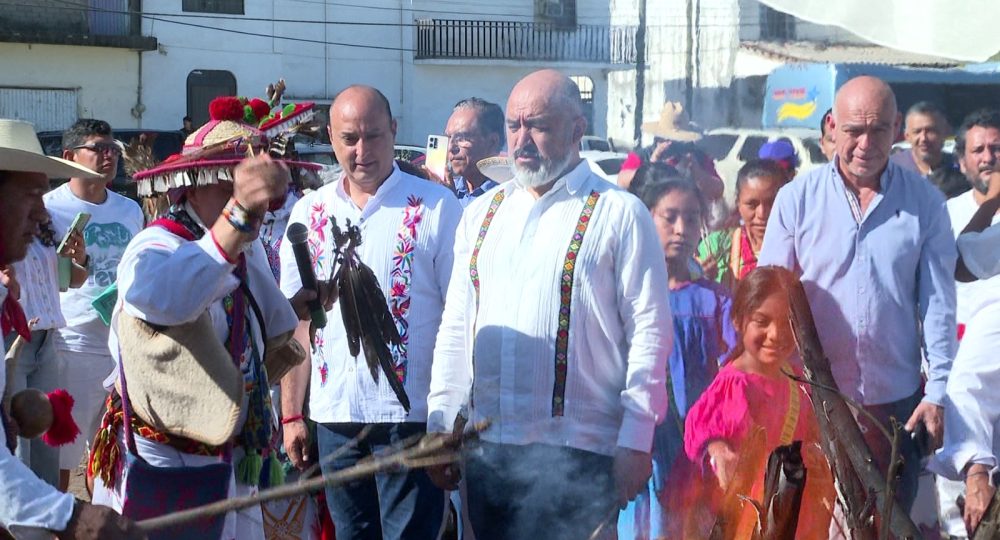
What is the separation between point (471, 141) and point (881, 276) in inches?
100

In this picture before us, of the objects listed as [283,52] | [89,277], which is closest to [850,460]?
[89,277]

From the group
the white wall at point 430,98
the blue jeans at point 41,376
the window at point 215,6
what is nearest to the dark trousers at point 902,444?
the blue jeans at point 41,376

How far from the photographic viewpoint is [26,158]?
3270mm

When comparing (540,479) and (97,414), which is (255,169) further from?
(97,414)

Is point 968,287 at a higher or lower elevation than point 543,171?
lower

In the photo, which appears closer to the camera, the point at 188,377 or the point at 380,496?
the point at 188,377

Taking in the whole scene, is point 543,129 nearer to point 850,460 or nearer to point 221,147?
point 221,147

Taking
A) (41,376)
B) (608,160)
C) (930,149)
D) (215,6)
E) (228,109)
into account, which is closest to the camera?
(228,109)

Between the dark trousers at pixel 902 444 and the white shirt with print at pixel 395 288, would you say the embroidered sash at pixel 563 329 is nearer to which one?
the white shirt with print at pixel 395 288

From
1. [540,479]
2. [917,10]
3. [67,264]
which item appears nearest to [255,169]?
[540,479]

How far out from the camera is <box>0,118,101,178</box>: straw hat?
3.22 meters

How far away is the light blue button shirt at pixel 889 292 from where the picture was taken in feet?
13.2

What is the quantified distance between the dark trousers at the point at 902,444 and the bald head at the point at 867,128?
749 mm

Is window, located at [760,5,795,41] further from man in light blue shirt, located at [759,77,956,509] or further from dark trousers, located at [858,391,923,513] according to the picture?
dark trousers, located at [858,391,923,513]
